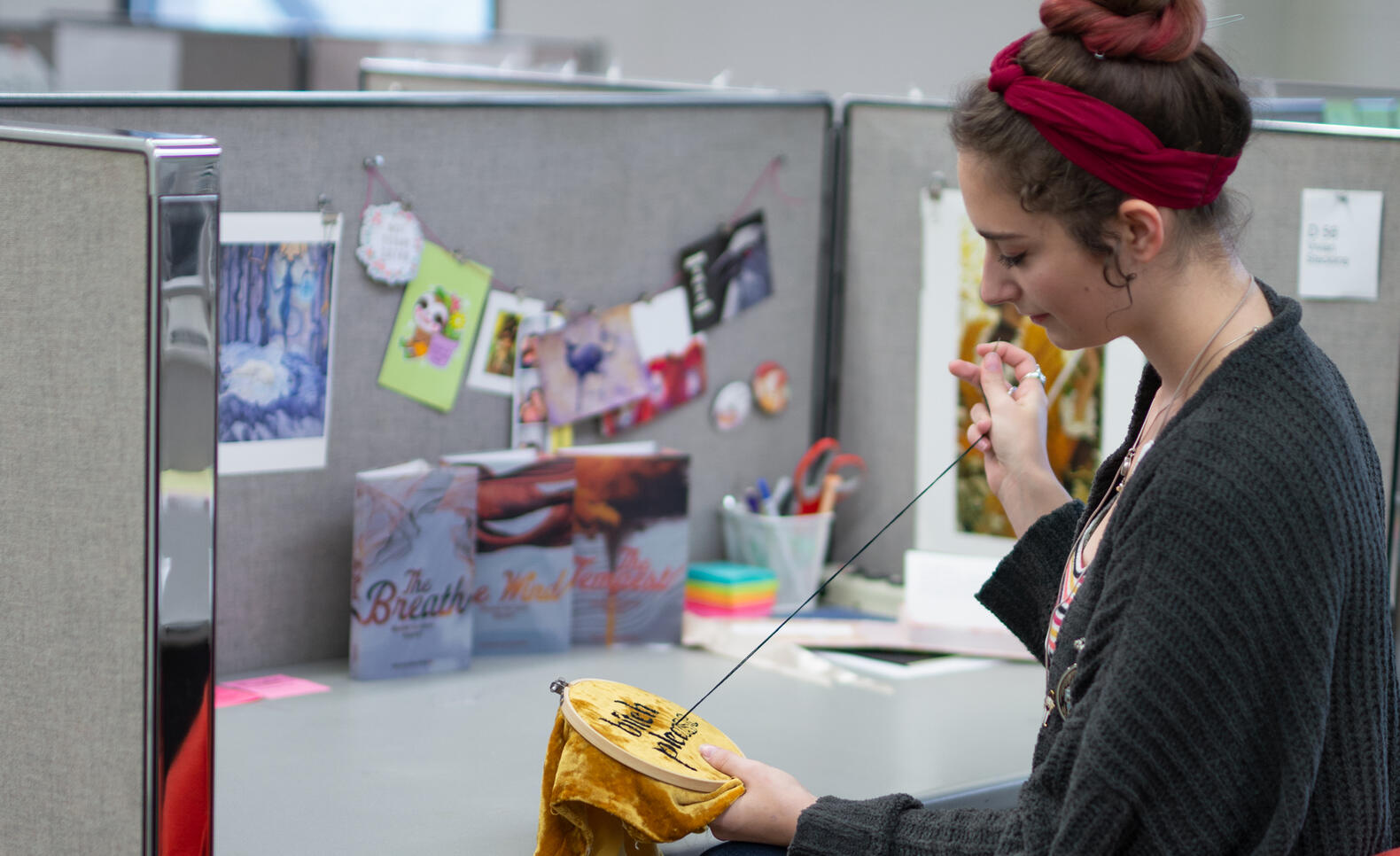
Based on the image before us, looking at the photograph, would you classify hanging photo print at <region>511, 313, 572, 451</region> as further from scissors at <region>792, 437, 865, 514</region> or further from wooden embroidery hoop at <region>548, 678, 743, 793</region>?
wooden embroidery hoop at <region>548, 678, 743, 793</region>

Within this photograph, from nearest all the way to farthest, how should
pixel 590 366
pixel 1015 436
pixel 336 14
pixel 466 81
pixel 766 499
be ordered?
pixel 1015 436 → pixel 590 366 → pixel 766 499 → pixel 466 81 → pixel 336 14

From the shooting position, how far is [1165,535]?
0.69m

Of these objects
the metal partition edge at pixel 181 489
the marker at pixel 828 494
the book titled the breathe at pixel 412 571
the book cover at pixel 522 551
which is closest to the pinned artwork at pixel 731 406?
the marker at pixel 828 494

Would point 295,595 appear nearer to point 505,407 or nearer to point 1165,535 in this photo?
point 505,407

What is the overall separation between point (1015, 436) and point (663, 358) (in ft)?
1.56

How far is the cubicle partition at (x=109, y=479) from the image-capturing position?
683mm

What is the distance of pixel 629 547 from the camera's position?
4.31 ft

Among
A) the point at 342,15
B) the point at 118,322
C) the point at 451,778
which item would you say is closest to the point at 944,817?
the point at 451,778

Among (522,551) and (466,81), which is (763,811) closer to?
(522,551)

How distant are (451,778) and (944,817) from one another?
1.19 ft

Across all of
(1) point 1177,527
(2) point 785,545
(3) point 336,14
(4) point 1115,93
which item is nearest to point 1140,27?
(4) point 1115,93

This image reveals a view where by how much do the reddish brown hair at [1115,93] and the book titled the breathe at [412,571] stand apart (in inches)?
24.2

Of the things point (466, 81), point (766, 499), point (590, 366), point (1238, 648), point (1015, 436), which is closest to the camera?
point (1238, 648)

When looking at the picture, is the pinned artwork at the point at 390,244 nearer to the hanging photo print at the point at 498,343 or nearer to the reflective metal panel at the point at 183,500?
the hanging photo print at the point at 498,343
